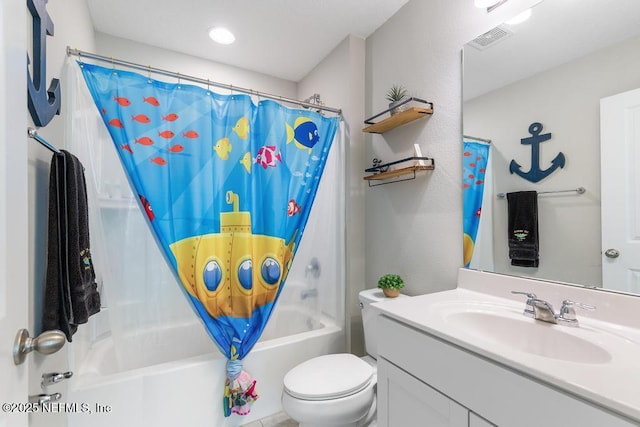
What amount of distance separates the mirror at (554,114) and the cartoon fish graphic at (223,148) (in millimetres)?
1312

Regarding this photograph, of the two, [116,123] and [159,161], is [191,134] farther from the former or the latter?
[116,123]

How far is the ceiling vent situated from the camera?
50.1 inches

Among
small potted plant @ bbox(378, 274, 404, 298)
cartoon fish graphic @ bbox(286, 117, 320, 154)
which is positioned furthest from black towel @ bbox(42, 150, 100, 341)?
small potted plant @ bbox(378, 274, 404, 298)

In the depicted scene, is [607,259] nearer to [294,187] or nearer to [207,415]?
[294,187]

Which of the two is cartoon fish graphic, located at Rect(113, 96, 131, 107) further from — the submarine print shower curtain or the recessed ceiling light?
the recessed ceiling light

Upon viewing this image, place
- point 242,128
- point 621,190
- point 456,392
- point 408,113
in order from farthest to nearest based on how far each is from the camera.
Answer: point 242,128
point 408,113
point 621,190
point 456,392

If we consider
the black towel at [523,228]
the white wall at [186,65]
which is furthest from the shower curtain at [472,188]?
the white wall at [186,65]

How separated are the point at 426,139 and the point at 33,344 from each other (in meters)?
1.75

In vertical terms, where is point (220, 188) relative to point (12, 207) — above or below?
above

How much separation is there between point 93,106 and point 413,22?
183 centimetres

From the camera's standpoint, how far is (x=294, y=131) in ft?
6.07

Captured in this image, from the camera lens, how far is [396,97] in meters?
1.71

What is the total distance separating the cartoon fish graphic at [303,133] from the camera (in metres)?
1.84

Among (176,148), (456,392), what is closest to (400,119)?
(176,148)
